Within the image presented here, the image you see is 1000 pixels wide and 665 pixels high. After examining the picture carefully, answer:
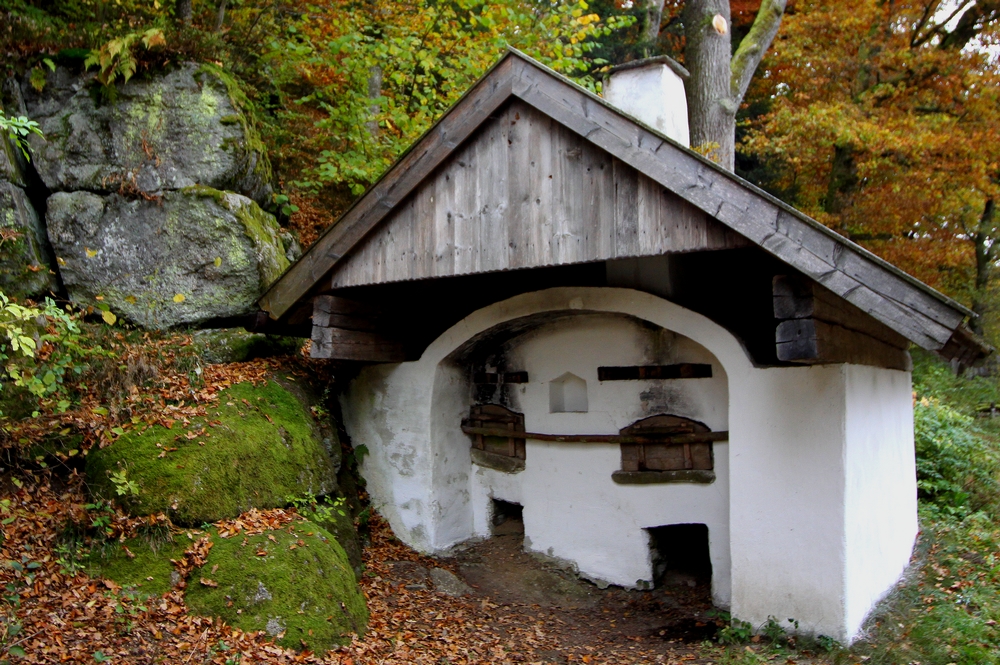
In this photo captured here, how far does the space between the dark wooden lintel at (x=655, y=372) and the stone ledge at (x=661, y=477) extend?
81 cm

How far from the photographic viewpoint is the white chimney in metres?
6.68

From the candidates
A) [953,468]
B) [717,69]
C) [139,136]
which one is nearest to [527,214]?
[139,136]

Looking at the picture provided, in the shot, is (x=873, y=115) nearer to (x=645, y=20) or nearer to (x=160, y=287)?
(x=645, y=20)

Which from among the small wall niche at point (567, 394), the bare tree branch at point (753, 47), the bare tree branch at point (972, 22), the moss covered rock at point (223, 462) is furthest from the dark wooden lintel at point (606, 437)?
the bare tree branch at point (972, 22)

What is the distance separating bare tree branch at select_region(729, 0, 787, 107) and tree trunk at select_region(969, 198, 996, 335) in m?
6.52

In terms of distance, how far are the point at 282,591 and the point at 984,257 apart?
15.7m

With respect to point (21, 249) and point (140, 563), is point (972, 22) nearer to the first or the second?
point (21, 249)

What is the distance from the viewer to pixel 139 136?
7.67 metres

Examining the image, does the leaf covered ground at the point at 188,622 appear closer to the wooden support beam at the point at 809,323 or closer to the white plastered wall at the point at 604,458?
the white plastered wall at the point at 604,458

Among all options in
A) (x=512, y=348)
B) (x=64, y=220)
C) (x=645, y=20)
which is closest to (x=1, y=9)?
(x=64, y=220)

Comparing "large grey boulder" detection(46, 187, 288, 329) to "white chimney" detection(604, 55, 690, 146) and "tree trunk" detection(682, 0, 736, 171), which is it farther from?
"tree trunk" detection(682, 0, 736, 171)

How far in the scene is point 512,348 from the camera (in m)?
7.30

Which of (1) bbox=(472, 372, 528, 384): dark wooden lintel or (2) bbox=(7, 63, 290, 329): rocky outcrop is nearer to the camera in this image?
(1) bbox=(472, 372, 528, 384): dark wooden lintel

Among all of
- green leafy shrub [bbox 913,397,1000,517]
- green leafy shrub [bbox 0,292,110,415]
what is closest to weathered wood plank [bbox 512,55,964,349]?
green leafy shrub [bbox 0,292,110,415]
